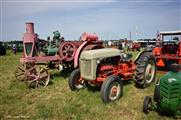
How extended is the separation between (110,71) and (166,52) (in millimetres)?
4776

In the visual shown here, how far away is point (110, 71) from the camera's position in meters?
7.27

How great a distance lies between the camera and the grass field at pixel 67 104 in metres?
5.52

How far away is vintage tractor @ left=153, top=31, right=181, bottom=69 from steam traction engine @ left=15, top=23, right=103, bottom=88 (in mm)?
2616

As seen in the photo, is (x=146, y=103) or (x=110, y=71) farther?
(x=110, y=71)

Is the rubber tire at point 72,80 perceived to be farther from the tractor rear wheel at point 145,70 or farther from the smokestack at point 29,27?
the smokestack at point 29,27

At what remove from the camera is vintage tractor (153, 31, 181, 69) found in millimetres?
9875

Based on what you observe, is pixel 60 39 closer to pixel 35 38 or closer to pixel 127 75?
pixel 35 38

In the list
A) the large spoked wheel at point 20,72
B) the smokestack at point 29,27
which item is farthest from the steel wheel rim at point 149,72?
the large spoked wheel at point 20,72

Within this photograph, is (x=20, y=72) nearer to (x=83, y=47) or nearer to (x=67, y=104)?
(x=83, y=47)

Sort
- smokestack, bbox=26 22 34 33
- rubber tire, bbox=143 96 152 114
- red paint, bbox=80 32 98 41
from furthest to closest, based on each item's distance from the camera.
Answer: red paint, bbox=80 32 98 41 → smokestack, bbox=26 22 34 33 → rubber tire, bbox=143 96 152 114

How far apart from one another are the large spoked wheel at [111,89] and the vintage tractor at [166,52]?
4.03 meters

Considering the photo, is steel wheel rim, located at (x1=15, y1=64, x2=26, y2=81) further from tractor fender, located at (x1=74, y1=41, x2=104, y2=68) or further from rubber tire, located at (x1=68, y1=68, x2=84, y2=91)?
rubber tire, located at (x1=68, y1=68, x2=84, y2=91)

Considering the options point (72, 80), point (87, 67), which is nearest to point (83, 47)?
point (72, 80)

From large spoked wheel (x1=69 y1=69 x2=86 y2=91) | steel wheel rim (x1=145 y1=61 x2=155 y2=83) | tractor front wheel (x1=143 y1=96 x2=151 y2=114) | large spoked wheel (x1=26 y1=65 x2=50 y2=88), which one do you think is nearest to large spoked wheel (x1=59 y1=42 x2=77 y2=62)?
large spoked wheel (x1=26 y1=65 x2=50 y2=88)
